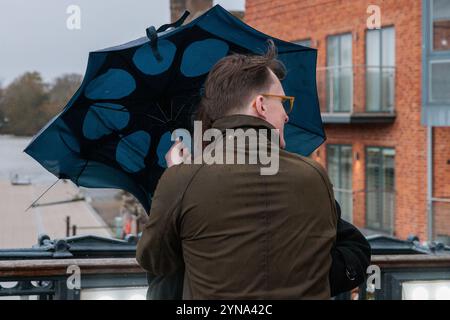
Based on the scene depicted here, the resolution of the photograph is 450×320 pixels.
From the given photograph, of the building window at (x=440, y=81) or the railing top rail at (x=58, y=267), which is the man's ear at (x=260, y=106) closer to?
the railing top rail at (x=58, y=267)

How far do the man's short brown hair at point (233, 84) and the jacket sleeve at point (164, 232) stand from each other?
219 mm

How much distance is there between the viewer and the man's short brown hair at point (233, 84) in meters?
1.73

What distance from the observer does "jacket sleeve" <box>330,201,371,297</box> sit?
179 centimetres

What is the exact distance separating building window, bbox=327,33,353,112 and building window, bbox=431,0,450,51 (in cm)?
209

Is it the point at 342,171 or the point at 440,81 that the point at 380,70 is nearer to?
the point at 440,81

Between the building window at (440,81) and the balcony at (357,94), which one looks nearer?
the building window at (440,81)

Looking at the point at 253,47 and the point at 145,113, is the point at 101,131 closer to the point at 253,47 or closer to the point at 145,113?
the point at 145,113

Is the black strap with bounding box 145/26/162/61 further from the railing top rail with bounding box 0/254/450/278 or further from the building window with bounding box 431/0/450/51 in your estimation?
the building window with bounding box 431/0/450/51

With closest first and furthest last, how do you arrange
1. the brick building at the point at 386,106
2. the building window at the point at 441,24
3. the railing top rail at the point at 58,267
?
1. the railing top rail at the point at 58,267
2. the building window at the point at 441,24
3. the brick building at the point at 386,106

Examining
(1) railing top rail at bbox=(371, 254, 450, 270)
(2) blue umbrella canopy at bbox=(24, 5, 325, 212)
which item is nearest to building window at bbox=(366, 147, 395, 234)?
(1) railing top rail at bbox=(371, 254, 450, 270)

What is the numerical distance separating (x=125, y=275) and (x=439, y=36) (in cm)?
1092

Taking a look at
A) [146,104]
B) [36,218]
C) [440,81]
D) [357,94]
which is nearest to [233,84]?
[146,104]

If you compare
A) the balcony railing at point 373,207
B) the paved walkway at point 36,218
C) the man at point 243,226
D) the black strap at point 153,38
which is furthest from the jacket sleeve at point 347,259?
the paved walkway at point 36,218
